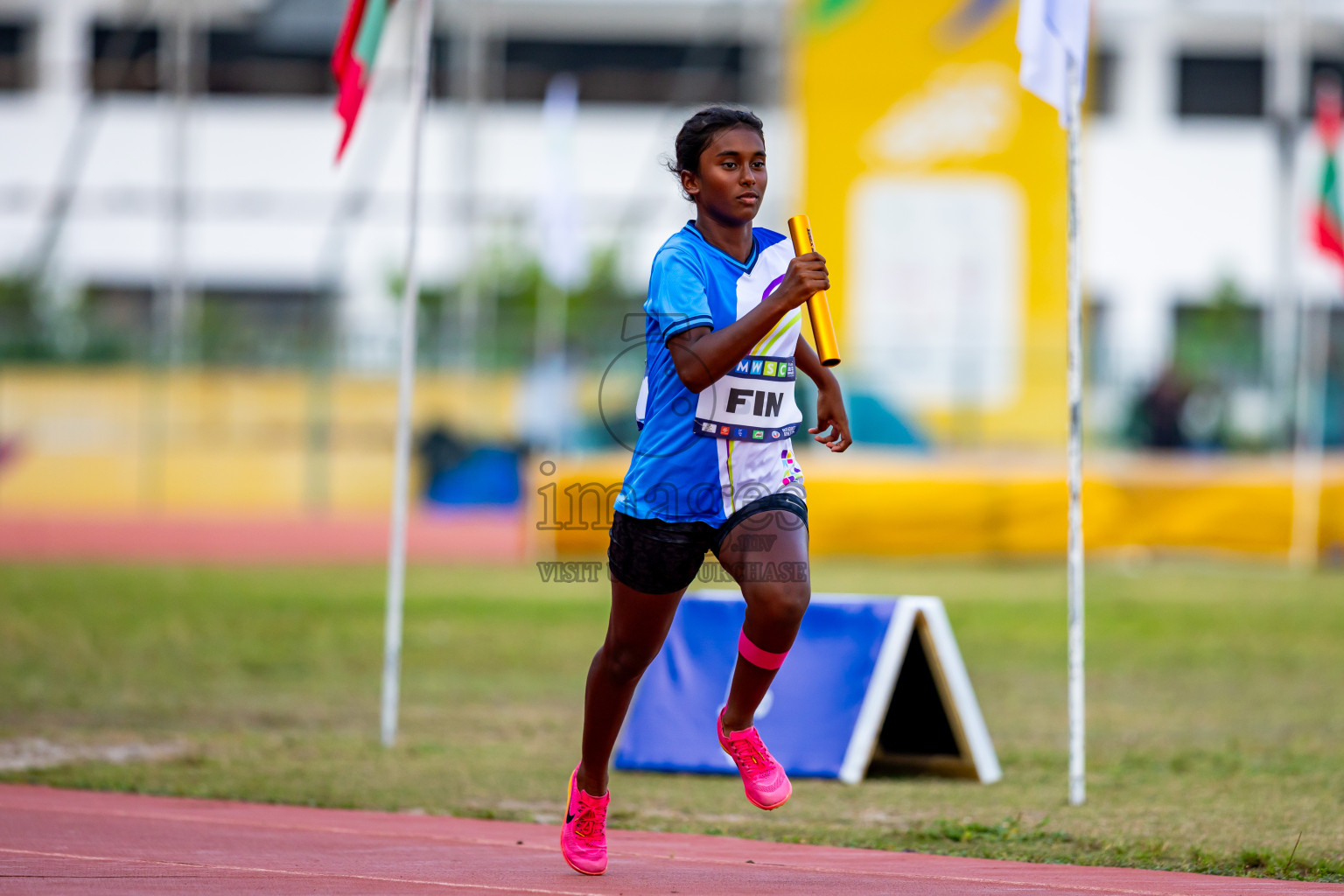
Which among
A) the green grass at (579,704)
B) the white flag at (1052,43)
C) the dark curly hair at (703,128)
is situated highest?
the white flag at (1052,43)

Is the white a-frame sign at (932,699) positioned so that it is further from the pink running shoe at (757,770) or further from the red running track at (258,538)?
the red running track at (258,538)

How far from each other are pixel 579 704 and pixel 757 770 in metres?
4.74

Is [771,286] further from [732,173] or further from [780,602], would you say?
[780,602]

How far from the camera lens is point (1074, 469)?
22.0 ft

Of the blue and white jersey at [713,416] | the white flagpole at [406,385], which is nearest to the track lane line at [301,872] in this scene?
the blue and white jersey at [713,416]

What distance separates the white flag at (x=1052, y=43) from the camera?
6.88 metres

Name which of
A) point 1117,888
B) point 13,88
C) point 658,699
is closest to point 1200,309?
point 13,88

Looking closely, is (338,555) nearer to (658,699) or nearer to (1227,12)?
(658,699)

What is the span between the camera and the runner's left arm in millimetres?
5066

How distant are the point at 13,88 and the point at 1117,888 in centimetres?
3512

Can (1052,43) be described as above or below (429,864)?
above

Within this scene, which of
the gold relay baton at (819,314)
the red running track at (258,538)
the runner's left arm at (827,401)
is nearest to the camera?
the gold relay baton at (819,314)

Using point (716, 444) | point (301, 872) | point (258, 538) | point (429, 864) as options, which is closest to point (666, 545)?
point (716, 444)

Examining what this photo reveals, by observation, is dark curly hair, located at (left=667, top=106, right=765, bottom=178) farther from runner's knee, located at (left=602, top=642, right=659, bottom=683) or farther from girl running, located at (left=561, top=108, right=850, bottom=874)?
runner's knee, located at (left=602, top=642, right=659, bottom=683)
